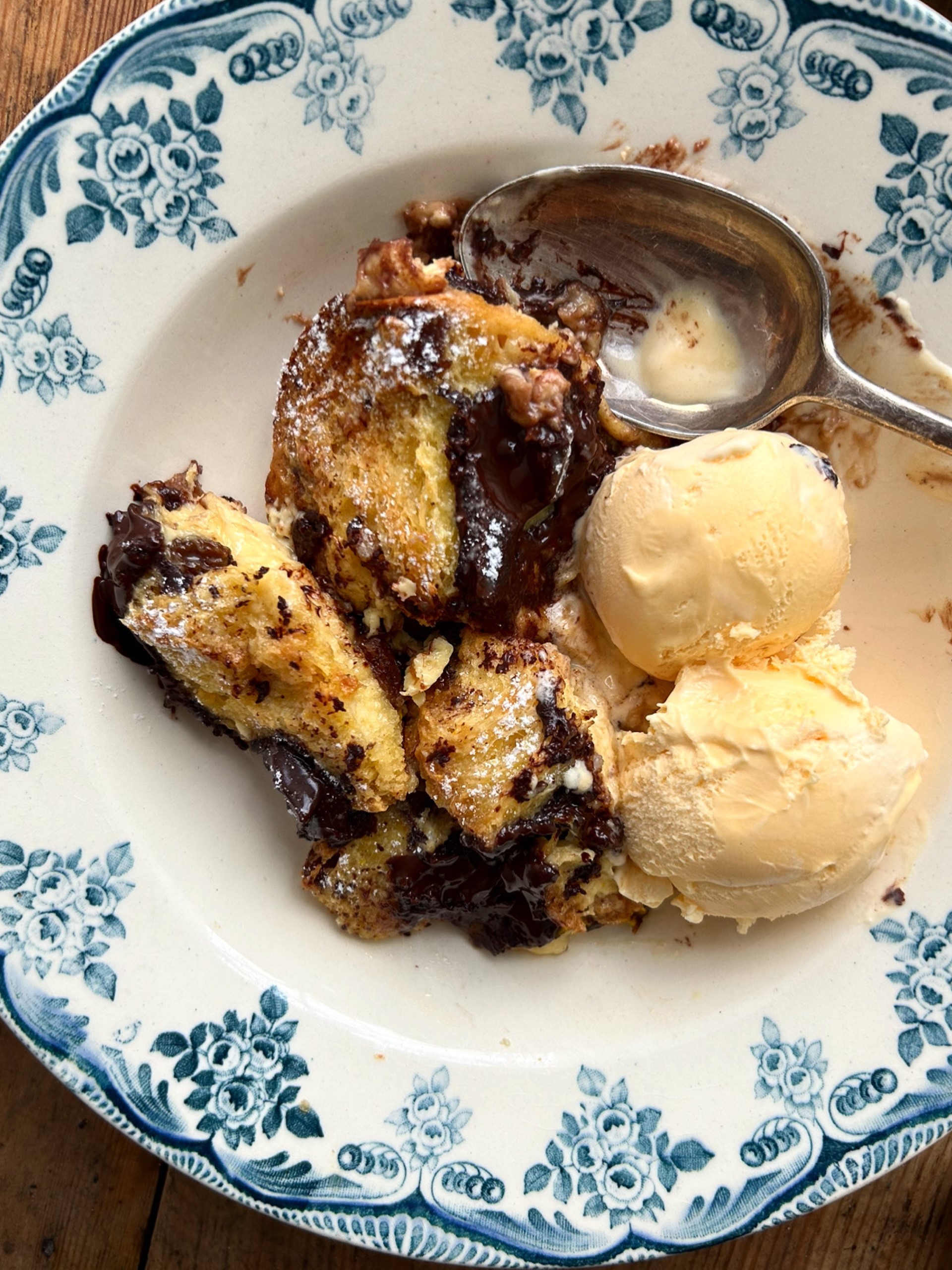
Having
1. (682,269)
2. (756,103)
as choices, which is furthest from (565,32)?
(682,269)

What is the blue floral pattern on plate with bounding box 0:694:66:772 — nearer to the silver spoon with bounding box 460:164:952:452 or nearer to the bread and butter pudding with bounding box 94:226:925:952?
the bread and butter pudding with bounding box 94:226:925:952

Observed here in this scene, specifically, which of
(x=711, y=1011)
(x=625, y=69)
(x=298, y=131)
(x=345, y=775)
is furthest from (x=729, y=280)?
(x=711, y=1011)

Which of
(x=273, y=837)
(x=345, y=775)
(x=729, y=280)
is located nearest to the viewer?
(x=345, y=775)

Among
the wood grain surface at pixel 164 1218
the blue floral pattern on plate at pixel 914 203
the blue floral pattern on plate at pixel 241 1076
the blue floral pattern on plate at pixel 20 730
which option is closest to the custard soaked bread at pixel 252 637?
the blue floral pattern on plate at pixel 20 730

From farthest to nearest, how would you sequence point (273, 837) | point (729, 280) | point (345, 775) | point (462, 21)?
point (273, 837) → point (729, 280) → point (345, 775) → point (462, 21)

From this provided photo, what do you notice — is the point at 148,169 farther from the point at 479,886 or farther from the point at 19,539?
the point at 479,886

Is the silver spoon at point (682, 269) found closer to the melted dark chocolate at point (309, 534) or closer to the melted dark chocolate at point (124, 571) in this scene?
the melted dark chocolate at point (309, 534)

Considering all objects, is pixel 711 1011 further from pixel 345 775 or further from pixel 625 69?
pixel 625 69
